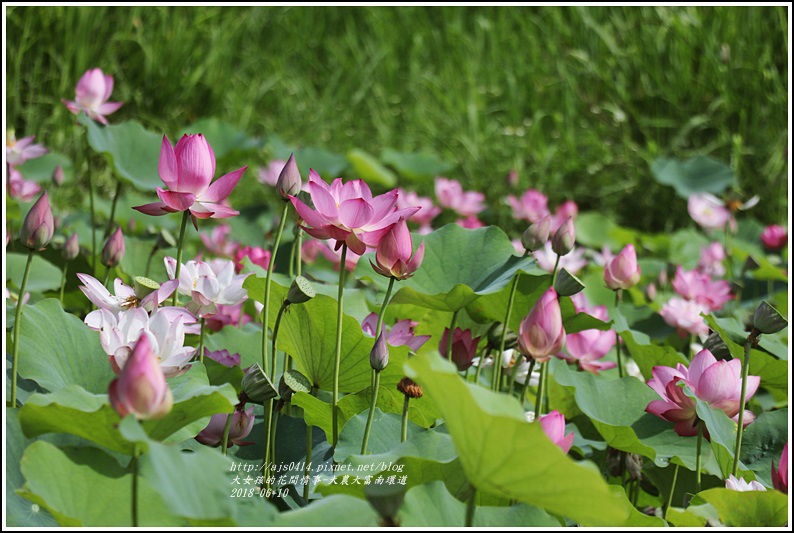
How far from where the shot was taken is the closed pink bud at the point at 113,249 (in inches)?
44.9

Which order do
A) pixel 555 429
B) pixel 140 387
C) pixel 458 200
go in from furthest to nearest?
pixel 458 200
pixel 555 429
pixel 140 387

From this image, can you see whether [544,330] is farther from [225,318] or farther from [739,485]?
[225,318]

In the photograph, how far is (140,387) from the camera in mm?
589

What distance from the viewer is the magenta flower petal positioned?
0.87 meters

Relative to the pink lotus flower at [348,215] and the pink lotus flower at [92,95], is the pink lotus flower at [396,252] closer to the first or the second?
the pink lotus flower at [348,215]

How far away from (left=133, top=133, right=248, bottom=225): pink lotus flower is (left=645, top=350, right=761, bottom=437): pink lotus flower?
1.73 feet

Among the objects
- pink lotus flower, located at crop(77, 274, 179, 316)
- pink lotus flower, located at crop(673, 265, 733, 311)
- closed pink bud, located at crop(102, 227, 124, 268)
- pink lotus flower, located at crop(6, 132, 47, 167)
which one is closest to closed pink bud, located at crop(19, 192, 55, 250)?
pink lotus flower, located at crop(77, 274, 179, 316)

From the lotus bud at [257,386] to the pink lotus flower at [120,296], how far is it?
137 millimetres

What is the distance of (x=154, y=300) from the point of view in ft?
2.84

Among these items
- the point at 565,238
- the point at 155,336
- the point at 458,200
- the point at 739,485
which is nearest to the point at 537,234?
the point at 565,238

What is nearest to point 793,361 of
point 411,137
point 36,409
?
point 36,409

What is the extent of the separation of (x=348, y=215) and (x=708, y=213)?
2.08m

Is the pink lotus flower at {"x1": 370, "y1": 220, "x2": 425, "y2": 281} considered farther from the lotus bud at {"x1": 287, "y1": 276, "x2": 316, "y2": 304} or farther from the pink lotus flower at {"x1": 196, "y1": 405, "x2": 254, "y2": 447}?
the pink lotus flower at {"x1": 196, "y1": 405, "x2": 254, "y2": 447}

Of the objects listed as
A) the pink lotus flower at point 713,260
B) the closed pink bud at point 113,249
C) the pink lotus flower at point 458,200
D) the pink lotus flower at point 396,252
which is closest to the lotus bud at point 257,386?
the pink lotus flower at point 396,252
